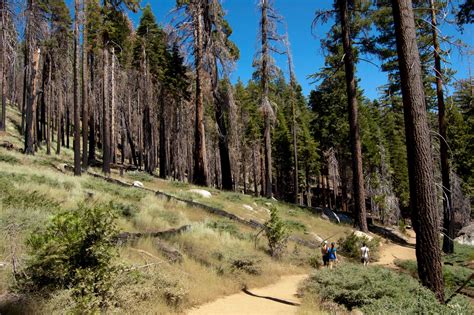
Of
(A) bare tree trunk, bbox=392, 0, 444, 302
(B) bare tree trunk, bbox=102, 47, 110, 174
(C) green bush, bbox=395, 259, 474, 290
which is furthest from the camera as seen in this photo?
(B) bare tree trunk, bbox=102, 47, 110, 174

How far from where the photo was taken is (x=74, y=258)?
5434 mm

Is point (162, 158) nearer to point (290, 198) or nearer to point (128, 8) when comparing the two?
point (128, 8)

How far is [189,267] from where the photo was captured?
8.44 meters

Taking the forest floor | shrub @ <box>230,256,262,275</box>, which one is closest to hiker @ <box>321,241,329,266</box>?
the forest floor

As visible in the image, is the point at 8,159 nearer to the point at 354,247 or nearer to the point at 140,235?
the point at 140,235

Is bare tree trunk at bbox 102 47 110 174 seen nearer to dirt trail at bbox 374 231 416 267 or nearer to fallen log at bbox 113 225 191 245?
fallen log at bbox 113 225 191 245

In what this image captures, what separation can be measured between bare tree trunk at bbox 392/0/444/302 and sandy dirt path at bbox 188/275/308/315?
9.21ft

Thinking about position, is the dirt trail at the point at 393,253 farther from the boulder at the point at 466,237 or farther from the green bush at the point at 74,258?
the green bush at the point at 74,258

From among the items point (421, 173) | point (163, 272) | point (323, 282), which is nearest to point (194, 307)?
point (163, 272)

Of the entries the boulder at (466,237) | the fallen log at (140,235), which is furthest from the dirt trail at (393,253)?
the fallen log at (140,235)

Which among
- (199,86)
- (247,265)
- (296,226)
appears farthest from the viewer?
(199,86)

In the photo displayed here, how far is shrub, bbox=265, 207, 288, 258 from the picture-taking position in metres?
11.4

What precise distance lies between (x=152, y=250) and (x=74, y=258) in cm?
329

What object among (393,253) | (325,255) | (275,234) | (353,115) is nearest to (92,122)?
(353,115)
